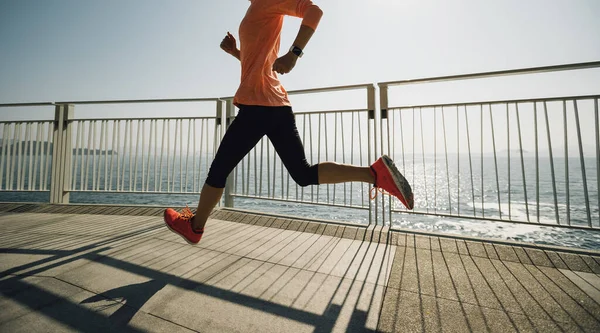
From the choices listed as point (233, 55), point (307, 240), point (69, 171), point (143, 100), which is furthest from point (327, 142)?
point (69, 171)

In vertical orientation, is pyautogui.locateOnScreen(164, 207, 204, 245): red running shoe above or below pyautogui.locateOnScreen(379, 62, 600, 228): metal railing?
below

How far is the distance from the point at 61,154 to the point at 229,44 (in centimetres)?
368

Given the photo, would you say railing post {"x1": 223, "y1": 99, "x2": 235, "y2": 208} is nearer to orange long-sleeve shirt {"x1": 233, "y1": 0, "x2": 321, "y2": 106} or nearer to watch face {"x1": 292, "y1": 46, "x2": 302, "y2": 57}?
orange long-sleeve shirt {"x1": 233, "y1": 0, "x2": 321, "y2": 106}

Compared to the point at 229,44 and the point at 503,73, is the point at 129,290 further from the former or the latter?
the point at 503,73

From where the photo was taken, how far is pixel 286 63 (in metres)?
1.43

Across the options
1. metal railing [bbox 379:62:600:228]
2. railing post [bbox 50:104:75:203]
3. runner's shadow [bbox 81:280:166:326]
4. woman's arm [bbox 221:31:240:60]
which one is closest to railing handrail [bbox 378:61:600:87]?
metal railing [bbox 379:62:600:228]

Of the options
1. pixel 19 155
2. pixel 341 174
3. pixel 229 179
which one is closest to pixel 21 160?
pixel 19 155

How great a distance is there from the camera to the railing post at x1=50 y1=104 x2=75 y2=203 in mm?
3914

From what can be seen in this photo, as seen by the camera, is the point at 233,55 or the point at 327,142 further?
the point at 327,142

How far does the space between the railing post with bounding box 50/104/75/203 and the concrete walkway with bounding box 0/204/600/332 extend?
1678 millimetres

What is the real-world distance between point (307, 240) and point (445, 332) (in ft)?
4.59

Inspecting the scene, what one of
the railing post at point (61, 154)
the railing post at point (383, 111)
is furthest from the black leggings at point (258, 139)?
the railing post at point (61, 154)

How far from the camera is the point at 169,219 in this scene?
1.80 metres

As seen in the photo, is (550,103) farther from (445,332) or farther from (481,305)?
(445,332)
